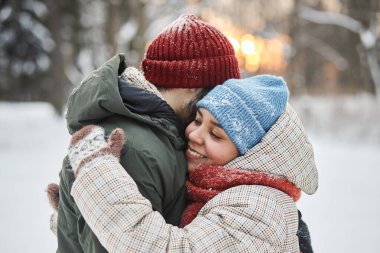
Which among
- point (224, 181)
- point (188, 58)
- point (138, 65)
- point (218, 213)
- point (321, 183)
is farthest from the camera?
point (138, 65)

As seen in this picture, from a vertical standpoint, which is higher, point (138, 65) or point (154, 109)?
point (154, 109)

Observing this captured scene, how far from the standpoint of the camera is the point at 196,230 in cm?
148

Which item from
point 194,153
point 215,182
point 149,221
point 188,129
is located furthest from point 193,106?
point 149,221

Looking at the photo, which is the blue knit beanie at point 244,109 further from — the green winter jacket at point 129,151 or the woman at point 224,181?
the green winter jacket at point 129,151

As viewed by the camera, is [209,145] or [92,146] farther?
[209,145]

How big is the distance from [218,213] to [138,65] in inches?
553

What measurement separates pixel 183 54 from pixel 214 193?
0.63 m

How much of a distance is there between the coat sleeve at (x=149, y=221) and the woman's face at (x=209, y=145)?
0.25 metres

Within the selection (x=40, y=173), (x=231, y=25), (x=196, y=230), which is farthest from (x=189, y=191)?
(x=231, y=25)

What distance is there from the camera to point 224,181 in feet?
5.53

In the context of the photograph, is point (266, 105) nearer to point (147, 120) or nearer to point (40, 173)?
point (147, 120)

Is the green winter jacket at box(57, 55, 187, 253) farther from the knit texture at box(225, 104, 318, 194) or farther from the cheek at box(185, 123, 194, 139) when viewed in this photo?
the knit texture at box(225, 104, 318, 194)

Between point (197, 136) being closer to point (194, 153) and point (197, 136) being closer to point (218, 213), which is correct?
point (194, 153)

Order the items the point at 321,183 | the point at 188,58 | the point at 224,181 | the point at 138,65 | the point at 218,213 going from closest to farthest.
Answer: the point at 218,213, the point at 224,181, the point at 188,58, the point at 321,183, the point at 138,65
